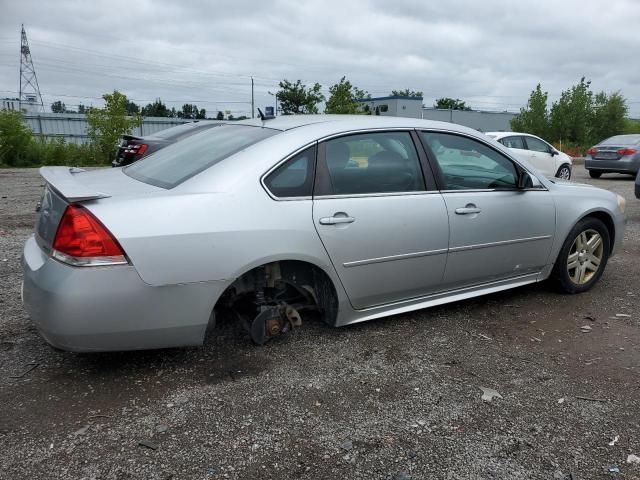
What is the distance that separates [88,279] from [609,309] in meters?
3.96

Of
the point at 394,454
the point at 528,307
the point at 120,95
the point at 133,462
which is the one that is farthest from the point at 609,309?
the point at 120,95

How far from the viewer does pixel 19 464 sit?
237 cm

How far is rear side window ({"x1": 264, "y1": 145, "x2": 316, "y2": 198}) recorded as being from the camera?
320 cm

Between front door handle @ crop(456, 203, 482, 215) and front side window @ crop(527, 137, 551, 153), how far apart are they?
469 inches

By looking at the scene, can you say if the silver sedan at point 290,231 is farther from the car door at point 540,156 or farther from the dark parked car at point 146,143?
the car door at point 540,156

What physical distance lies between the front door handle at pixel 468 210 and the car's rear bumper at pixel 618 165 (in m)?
13.3

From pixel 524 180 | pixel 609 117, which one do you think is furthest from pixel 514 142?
pixel 609 117

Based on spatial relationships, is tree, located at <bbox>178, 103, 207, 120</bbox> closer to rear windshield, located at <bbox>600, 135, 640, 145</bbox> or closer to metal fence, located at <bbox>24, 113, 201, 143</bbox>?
metal fence, located at <bbox>24, 113, 201, 143</bbox>

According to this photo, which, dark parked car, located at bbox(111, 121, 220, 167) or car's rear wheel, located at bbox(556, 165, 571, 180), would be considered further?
car's rear wheel, located at bbox(556, 165, 571, 180)

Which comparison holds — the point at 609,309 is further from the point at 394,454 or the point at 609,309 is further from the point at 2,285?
A: the point at 2,285

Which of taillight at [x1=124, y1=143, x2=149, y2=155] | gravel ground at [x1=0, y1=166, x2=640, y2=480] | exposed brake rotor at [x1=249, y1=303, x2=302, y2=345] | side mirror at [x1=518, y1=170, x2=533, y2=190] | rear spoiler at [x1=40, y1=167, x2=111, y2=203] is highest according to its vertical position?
rear spoiler at [x1=40, y1=167, x2=111, y2=203]

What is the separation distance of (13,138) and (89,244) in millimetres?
19420

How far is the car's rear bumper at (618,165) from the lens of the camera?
1484 cm

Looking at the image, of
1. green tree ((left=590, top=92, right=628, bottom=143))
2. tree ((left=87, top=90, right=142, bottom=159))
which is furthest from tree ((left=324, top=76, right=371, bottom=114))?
green tree ((left=590, top=92, right=628, bottom=143))
